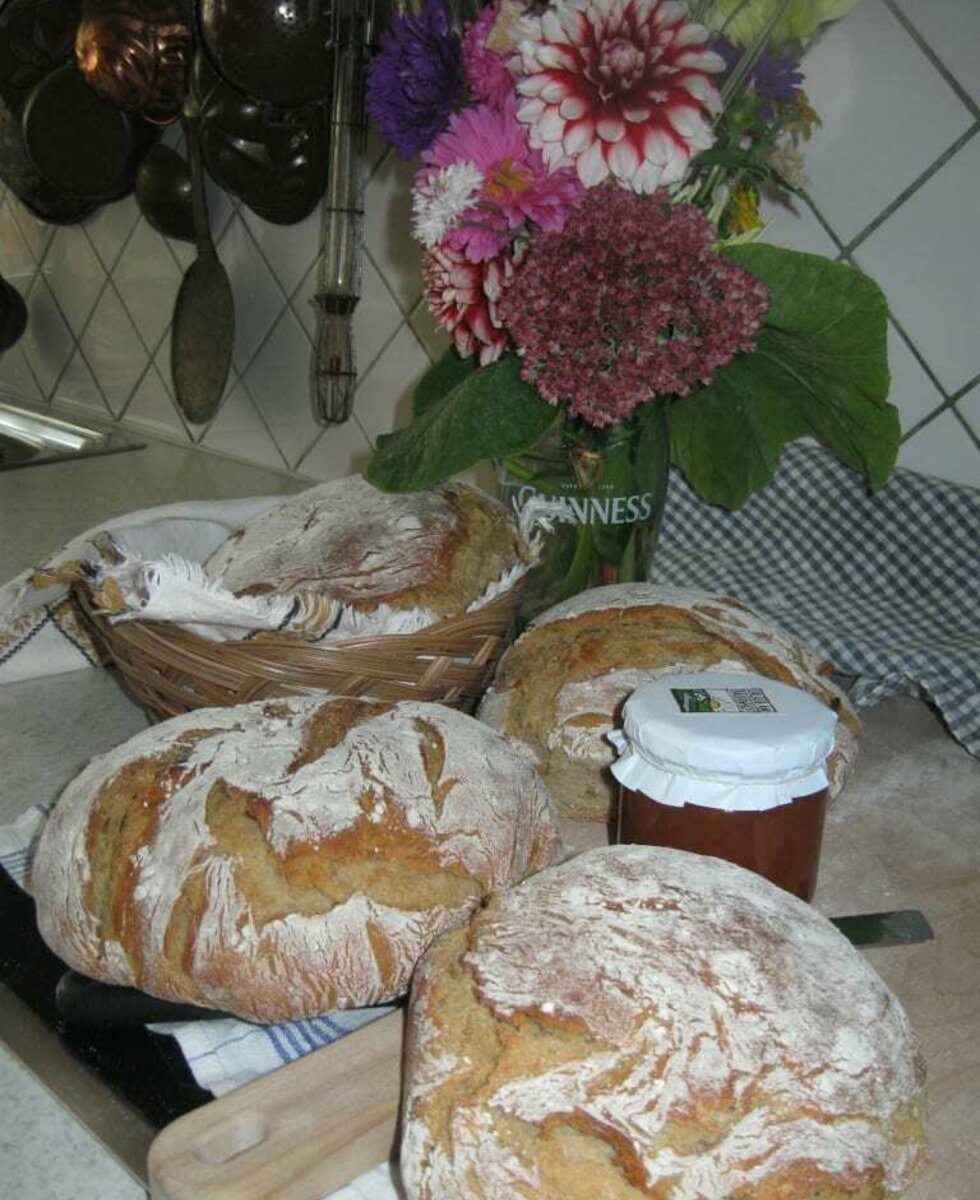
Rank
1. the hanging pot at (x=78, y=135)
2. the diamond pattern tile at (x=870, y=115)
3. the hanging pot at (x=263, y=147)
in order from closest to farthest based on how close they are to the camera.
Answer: the diamond pattern tile at (x=870, y=115), the hanging pot at (x=263, y=147), the hanging pot at (x=78, y=135)

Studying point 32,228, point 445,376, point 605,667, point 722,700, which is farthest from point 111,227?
point 722,700

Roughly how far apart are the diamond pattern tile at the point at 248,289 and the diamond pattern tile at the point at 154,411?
0.69 feet

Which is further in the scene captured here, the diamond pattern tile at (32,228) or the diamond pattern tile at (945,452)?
the diamond pattern tile at (32,228)

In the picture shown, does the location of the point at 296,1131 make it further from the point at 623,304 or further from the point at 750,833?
the point at 623,304

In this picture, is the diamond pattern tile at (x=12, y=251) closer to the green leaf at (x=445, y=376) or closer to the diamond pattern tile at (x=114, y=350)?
the diamond pattern tile at (x=114, y=350)

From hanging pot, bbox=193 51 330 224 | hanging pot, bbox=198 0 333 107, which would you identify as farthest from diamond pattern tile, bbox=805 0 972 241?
hanging pot, bbox=193 51 330 224

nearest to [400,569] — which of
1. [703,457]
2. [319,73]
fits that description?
[703,457]

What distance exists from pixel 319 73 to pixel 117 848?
0.95 m

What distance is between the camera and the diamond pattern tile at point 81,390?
1.94m

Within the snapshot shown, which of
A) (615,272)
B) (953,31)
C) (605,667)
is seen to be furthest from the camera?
(953,31)

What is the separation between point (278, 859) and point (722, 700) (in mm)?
230

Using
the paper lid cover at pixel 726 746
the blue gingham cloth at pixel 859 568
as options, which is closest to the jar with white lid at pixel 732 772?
the paper lid cover at pixel 726 746

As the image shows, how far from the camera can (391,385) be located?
4.66 ft

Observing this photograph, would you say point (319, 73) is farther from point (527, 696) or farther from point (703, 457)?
point (527, 696)
